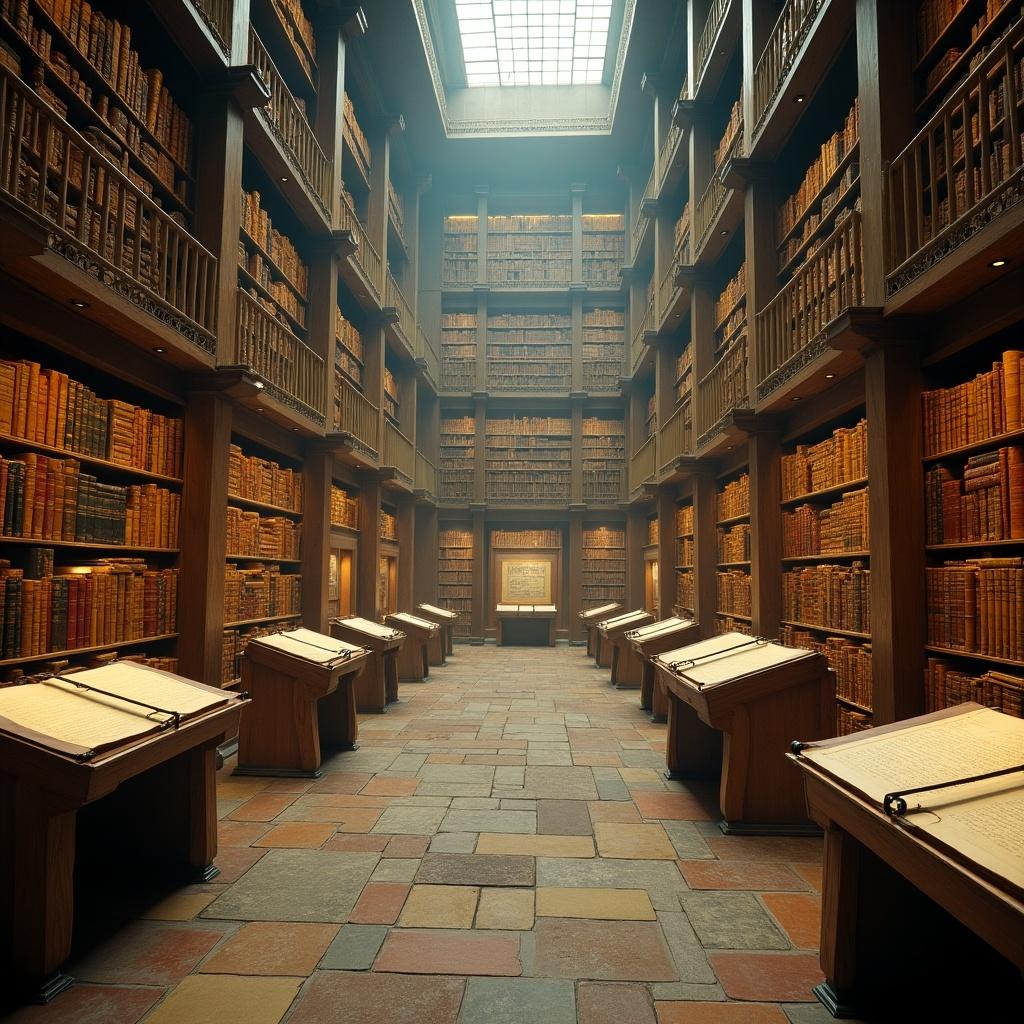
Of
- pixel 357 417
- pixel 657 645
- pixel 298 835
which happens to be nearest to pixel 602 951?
pixel 298 835

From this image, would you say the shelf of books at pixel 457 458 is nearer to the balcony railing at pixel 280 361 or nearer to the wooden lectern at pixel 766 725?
the balcony railing at pixel 280 361

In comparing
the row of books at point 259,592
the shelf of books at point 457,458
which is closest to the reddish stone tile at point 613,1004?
the row of books at point 259,592

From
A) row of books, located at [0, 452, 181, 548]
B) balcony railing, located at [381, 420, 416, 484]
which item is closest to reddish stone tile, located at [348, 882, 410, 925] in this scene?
row of books, located at [0, 452, 181, 548]

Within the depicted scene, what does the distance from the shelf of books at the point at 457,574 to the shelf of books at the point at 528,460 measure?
3.35 ft

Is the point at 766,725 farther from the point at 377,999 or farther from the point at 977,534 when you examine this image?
the point at 377,999

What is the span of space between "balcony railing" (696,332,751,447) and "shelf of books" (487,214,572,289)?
7119 millimetres

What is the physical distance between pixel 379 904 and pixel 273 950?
18.3 inches

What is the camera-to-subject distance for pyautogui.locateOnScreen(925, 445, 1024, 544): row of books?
3.27m

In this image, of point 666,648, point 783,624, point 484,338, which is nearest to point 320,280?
point 666,648

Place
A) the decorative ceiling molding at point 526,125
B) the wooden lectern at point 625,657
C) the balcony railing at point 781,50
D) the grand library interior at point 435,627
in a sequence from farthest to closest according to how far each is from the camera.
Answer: the decorative ceiling molding at point 526,125, the wooden lectern at point 625,657, the balcony railing at point 781,50, the grand library interior at point 435,627

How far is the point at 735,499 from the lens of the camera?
7.71 meters

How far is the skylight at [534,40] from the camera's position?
12.4 meters

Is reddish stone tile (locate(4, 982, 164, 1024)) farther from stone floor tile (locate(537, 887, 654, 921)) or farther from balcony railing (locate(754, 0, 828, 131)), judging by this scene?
balcony railing (locate(754, 0, 828, 131))

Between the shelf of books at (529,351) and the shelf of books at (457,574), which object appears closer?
the shelf of books at (457,574)
